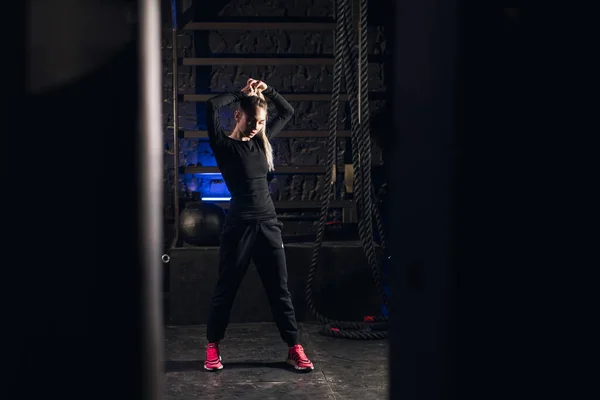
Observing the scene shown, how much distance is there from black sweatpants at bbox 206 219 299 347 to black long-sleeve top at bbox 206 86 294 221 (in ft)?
0.25

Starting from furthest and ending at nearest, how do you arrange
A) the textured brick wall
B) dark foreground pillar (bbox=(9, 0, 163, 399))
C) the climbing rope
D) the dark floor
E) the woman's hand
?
the textured brick wall
the climbing rope
the woman's hand
the dark floor
dark foreground pillar (bbox=(9, 0, 163, 399))

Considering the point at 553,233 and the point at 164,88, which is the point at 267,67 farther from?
the point at 553,233

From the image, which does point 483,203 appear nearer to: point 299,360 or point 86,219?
point 86,219

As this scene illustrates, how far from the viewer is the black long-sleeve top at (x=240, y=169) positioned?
420 centimetres

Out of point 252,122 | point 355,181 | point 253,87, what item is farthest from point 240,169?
point 355,181

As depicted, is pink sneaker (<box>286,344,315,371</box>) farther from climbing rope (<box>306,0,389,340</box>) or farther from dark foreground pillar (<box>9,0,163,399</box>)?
dark foreground pillar (<box>9,0,163,399</box>)

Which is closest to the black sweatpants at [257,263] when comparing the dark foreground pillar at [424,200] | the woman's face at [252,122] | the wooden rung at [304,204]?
the woman's face at [252,122]

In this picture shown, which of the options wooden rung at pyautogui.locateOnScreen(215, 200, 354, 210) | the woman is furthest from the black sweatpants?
wooden rung at pyautogui.locateOnScreen(215, 200, 354, 210)

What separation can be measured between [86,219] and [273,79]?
247 inches

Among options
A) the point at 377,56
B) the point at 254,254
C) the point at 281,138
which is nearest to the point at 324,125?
the point at 281,138

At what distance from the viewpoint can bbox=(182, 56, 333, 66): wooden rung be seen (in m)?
6.50

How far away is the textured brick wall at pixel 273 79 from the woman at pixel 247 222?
2.63m

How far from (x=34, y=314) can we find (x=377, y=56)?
21.4ft

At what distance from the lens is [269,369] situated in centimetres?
442
